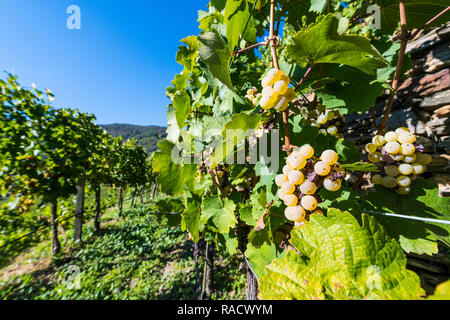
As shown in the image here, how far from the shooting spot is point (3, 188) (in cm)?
284

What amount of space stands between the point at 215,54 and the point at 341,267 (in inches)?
32.6

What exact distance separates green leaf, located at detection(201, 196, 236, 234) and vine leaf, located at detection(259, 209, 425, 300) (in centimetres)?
58

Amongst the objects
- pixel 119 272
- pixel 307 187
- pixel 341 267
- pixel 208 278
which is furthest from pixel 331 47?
pixel 119 272

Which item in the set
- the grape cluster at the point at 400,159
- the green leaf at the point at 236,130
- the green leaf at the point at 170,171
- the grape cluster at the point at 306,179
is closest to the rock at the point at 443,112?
the grape cluster at the point at 400,159

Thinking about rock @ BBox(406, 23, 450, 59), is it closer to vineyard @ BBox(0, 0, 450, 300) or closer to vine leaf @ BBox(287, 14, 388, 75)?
vineyard @ BBox(0, 0, 450, 300)

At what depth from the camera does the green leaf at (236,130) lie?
595 mm

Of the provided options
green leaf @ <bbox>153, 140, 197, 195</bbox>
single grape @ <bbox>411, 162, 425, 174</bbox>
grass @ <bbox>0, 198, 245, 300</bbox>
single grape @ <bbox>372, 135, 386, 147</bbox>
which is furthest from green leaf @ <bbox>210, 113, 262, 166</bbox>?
grass @ <bbox>0, 198, 245, 300</bbox>

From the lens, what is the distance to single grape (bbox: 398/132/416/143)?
2.56 ft

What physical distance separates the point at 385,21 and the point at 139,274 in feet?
18.2

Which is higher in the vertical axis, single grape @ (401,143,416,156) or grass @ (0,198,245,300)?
single grape @ (401,143,416,156)

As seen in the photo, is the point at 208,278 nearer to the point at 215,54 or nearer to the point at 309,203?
the point at 309,203
